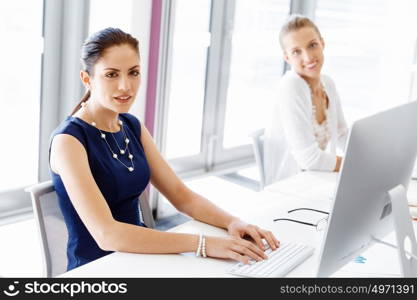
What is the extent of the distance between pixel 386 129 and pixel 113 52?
0.94m

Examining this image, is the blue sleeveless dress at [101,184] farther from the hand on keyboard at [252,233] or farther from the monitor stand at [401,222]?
the monitor stand at [401,222]

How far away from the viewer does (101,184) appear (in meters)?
1.88

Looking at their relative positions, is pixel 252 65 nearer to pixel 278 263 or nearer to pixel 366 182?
pixel 278 263

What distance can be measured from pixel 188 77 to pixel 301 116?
1642 millimetres

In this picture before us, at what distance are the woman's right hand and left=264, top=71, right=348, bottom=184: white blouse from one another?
3.56ft

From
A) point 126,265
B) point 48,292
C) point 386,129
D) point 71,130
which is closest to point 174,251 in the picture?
point 126,265

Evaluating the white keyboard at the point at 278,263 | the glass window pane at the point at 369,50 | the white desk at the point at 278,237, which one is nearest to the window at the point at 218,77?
the glass window pane at the point at 369,50

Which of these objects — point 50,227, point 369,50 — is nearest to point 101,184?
point 50,227

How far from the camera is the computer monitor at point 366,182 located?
1274mm

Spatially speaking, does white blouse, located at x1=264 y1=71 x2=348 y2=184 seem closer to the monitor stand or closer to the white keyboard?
the white keyboard

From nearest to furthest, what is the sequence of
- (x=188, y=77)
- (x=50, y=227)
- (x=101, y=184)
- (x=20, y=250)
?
(x=50, y=227) < (x=101, y=184) < (x=20, y=250) < (x=188, y=77)

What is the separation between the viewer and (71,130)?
1819 mm

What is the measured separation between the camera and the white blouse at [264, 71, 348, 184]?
2680mm

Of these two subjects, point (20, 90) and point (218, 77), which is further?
point (218, 77)
